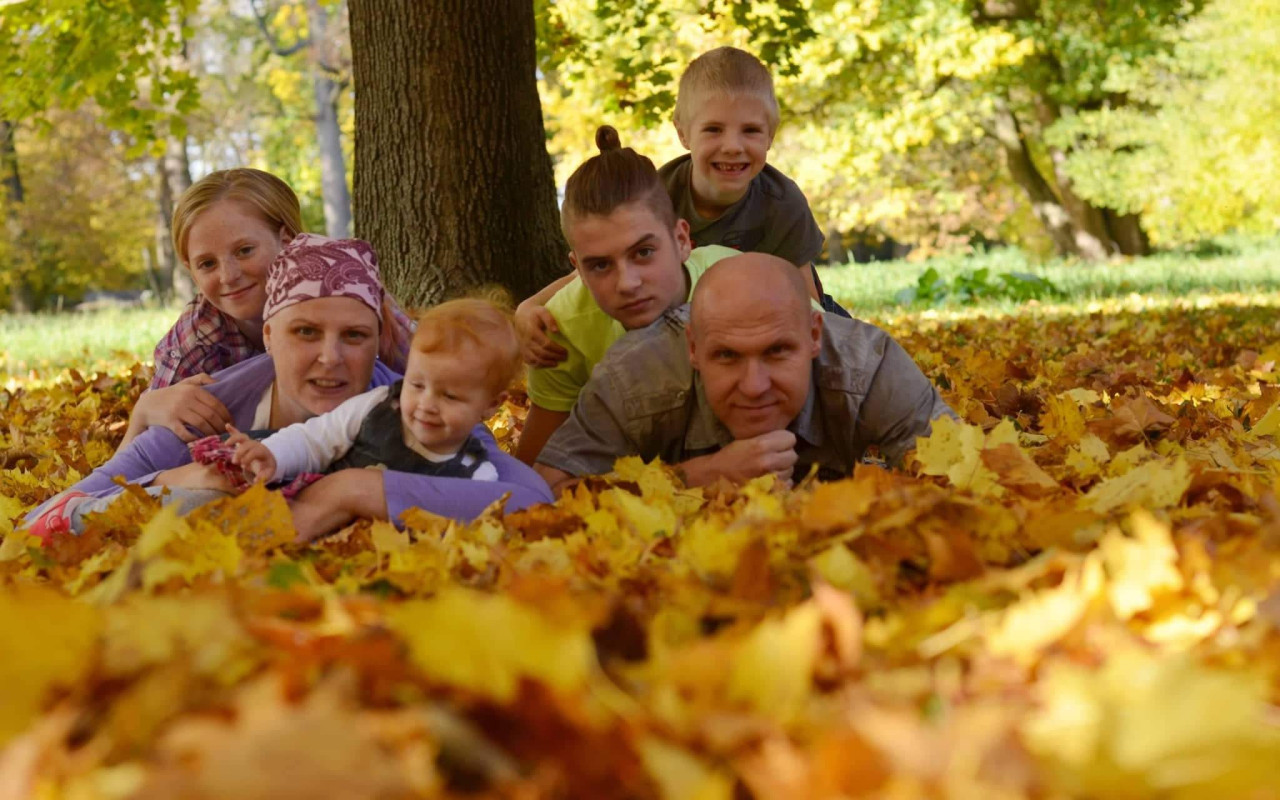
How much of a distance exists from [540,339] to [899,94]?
17991 millimetres

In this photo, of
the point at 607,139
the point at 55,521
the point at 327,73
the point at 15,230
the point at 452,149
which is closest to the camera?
the point at 55,521

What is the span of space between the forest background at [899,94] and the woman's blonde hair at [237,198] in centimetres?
463

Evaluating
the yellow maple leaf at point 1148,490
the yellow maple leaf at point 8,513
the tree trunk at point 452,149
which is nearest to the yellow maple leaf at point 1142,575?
the yellow maple leaf at point 1148,490

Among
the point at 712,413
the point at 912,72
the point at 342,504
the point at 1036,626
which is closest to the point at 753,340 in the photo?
the point at 712,413

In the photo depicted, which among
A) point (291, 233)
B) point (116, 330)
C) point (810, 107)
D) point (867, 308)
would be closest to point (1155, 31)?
point (810, 107)

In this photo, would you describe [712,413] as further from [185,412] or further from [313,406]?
[185,412]

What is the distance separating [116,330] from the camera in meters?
13.5

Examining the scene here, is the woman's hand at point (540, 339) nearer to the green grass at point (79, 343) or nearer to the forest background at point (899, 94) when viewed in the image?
the forest background at point (899, 94)

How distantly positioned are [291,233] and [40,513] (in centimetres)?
126

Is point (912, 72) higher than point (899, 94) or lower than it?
higher

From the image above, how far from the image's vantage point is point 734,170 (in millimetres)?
4457

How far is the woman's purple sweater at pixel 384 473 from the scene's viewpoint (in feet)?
9.60

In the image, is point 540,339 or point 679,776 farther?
point 540,339

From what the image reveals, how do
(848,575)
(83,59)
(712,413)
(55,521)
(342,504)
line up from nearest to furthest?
(848,575), (342,504), (55,521), (712,413), (83,59)
